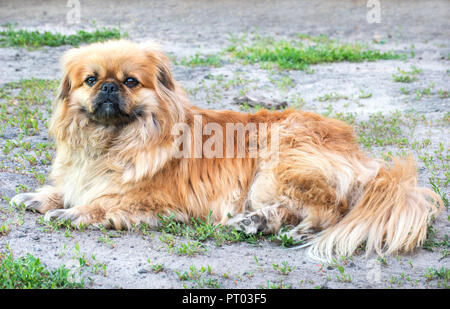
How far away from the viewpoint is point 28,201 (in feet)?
14.6

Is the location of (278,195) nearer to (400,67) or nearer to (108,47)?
(108,47)

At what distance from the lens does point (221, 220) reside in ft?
14.3

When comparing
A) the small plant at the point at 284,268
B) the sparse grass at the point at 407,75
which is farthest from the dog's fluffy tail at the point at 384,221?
the sparse grass at the point at 407,75

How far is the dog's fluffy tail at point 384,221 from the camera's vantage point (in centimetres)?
381

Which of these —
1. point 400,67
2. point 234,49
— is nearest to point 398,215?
point 400,67

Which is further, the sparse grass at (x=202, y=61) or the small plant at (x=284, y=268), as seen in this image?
the sparse grass at (x=202, y=61)

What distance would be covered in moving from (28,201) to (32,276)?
1.28 meters

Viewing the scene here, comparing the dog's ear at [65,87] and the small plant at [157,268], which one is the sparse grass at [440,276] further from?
the dog's ear at [65,87]

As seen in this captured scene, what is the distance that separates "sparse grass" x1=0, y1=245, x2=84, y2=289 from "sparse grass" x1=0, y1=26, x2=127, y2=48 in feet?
22.3

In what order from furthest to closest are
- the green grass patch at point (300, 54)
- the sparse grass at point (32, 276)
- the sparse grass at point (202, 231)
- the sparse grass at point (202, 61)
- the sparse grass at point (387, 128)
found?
the green grass patch at point (300, 54)
the sparse grass at point (202, 61)
the sparse grass at point (387, 128)
the sparse grass at point (202, 231)
the sparse grass at point (32, 276)

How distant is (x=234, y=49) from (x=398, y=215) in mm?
6535

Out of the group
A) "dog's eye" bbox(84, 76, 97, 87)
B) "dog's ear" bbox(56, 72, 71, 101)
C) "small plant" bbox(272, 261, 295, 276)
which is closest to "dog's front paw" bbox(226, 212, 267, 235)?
"small plant" bbox(272, 261, 295, 276)

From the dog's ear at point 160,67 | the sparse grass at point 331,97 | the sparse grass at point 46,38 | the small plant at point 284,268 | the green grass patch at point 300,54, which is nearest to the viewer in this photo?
the small plant at point 284,268

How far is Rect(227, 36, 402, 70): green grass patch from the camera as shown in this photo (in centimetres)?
911
